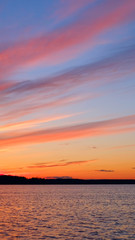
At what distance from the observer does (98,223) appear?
62.1 m

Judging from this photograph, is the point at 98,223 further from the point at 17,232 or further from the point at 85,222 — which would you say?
the point at 17,232

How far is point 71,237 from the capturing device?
48.0 m

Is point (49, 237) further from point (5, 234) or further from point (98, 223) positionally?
point (98, 223)

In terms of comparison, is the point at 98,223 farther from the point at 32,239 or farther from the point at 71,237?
the point at 32,239

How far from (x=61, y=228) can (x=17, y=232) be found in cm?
843

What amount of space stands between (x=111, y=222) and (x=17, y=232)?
20739 mm

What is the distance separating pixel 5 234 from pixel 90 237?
530 inches

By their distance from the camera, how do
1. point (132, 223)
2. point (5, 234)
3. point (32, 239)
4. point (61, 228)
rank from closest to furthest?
point (32, 239), point (5, 234), point (61, 228), point (132, 223)

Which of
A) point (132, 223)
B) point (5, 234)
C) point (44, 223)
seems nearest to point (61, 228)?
point (44, 223)

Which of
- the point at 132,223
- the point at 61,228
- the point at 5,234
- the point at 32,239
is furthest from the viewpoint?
the point at 132,223

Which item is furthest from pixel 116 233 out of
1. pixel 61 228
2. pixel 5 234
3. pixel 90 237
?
→ pixel 5 234

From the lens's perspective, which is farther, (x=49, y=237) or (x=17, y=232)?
(x=17, y=232)

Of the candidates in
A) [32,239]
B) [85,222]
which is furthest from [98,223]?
[32,239]

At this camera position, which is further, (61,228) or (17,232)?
(61,228)
